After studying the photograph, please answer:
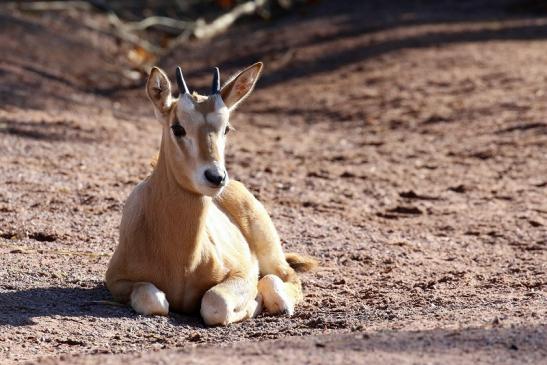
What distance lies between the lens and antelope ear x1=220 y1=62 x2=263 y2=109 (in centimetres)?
746

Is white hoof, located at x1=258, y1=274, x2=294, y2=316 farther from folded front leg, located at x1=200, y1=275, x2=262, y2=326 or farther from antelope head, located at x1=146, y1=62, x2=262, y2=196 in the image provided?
antelope head, located at x1=146, y1=62, x2=262, y2=196

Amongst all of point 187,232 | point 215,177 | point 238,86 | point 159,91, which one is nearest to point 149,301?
point 187,232

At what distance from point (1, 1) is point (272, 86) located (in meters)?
9.43

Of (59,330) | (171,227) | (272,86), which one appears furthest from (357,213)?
(272,86)

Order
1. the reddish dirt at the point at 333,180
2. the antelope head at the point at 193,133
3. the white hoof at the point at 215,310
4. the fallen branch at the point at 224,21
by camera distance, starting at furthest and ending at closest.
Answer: the fallen branch at the point at 224,21
the white hoof at the point at 215,310
the antelope head at the point at 193,133
the reddish dirt at the point at 333,180

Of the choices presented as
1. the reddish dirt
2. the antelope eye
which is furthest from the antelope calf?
the reddish dirt

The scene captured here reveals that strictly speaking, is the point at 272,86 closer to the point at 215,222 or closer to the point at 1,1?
the point at 1,1

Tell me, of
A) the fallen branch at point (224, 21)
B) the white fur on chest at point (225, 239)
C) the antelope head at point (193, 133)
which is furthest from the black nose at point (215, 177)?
the fallen branch at point (224, 21)

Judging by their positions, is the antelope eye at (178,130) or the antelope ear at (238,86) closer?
the antelope eye at (178,130)

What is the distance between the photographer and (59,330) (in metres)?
6.74

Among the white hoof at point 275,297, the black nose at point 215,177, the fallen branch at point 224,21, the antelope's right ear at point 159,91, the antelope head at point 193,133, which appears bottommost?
the white hoof at point 275,297

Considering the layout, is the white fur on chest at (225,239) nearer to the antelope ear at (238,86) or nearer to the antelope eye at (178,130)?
the antelope eye at (178,130)

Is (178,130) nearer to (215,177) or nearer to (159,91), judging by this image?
(159,91)

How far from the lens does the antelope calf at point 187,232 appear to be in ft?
23.1
